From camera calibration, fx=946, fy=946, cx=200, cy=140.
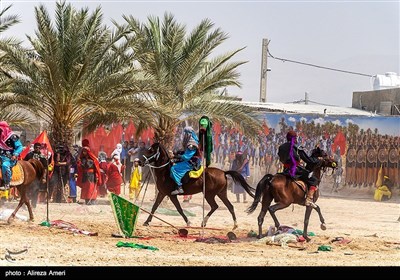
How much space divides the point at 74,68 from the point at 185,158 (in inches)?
212

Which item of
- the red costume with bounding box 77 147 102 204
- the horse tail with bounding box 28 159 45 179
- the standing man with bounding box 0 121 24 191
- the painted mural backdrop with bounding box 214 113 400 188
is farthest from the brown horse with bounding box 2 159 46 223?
the painted mural backdrop with bounding box 214 113 400 188

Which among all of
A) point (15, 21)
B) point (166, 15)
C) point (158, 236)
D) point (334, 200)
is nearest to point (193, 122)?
point (334, 200)

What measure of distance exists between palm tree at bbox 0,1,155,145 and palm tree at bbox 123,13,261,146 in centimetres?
108

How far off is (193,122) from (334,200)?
579 cm

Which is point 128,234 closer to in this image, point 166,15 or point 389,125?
point 166,15

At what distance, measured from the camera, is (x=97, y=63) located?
82.2 feet

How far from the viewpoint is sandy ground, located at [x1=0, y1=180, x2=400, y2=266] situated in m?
14.6

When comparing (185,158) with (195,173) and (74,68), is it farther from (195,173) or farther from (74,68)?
(74,68)

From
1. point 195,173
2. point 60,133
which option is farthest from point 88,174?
point 195,173

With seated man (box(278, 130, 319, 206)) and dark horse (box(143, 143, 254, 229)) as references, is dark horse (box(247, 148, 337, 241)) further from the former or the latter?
dark horse (box(143, 143, 254, 229))

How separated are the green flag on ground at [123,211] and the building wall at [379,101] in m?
24.4

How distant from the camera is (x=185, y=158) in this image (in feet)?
Result: 66.5

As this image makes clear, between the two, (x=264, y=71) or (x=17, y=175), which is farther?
(x=264, y=71)

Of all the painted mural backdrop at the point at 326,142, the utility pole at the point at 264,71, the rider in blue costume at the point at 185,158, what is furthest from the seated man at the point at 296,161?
the utility pole at the point at 264,71
